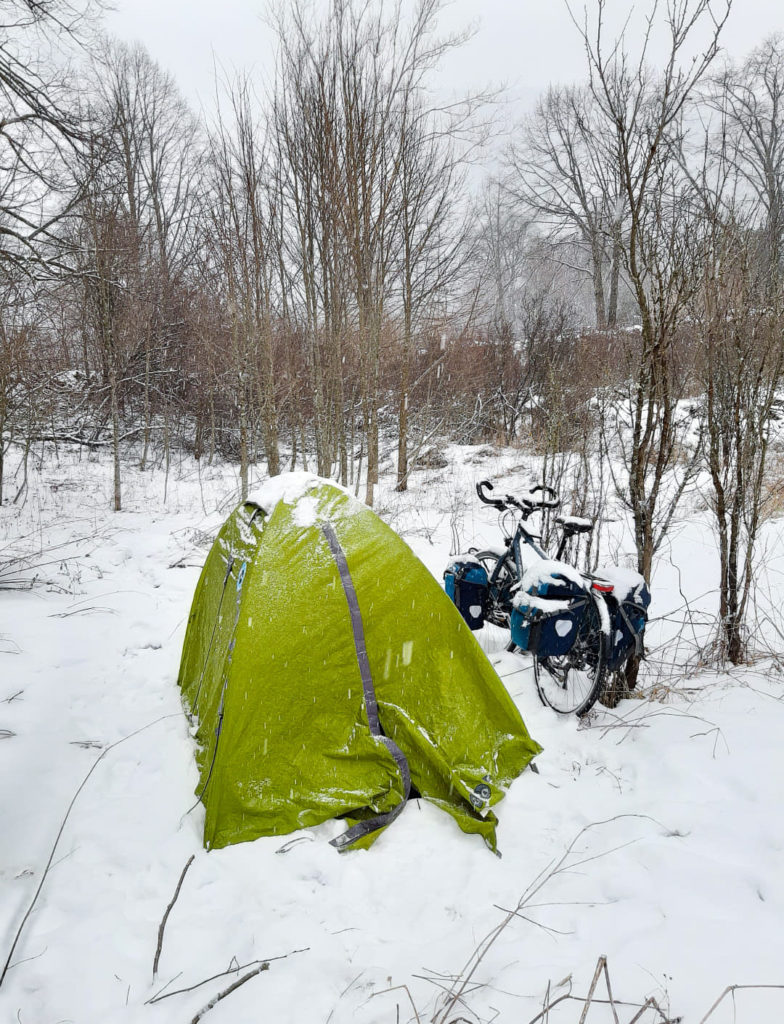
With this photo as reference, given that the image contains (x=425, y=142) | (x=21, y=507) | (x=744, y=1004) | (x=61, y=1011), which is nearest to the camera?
(x=744, y=1004)

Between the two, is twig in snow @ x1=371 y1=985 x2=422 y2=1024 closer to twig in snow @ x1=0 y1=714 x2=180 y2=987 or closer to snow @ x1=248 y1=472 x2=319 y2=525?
twig in snow @ x1=0 y1=714 x2=180 y2=987

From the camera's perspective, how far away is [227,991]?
1.47 metres

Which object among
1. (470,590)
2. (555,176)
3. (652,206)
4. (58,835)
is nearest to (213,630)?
(58,835)

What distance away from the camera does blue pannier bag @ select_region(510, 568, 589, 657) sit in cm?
258

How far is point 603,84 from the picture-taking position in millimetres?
2617

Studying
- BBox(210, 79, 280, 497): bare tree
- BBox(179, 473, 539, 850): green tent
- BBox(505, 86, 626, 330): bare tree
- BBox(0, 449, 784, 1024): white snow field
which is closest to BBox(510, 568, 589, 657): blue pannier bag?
BBox(179, 473, 539, 850): green tent

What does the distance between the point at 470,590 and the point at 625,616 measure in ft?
3.66

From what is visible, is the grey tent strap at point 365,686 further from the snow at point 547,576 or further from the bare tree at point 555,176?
the bare tree at point 555,176

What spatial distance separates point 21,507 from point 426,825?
8.47m

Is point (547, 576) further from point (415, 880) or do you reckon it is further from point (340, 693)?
point (415, 880)

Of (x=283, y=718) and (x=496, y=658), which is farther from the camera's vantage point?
(x=496, y=658)

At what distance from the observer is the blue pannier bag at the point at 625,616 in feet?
8.52

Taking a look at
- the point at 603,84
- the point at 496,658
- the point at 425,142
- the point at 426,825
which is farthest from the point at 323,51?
the point at 426,825

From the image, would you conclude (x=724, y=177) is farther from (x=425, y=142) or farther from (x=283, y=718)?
(x=425, y=142)
